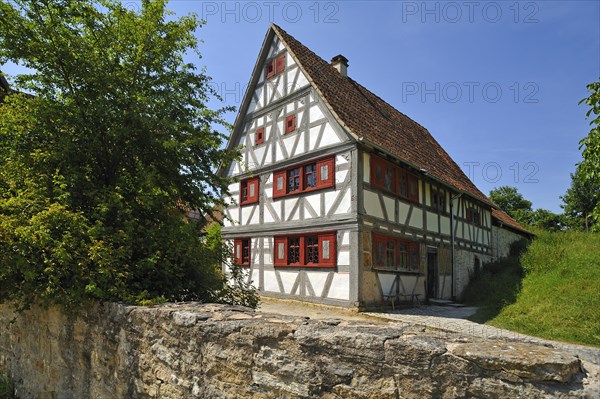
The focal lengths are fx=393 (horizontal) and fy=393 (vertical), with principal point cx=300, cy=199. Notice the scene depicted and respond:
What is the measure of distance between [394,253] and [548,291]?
471 centimetres

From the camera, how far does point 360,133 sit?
11.9 metres

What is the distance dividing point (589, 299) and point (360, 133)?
7.66m

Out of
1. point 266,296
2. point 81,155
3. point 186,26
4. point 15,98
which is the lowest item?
point 266,296

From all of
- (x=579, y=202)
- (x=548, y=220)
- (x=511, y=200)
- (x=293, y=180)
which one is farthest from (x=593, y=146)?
(x=511, y=200)

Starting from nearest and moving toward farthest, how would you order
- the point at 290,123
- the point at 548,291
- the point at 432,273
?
the point at 548,291 → the point at 290,123 → the point at 432,273

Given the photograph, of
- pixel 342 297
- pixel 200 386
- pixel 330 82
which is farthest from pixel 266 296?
pixel 200 386

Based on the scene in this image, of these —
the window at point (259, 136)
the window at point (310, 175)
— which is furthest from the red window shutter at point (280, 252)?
the window at point (259, 136)

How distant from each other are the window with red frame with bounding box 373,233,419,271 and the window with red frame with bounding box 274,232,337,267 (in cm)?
135

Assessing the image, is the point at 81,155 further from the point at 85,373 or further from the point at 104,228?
the point at 85,373

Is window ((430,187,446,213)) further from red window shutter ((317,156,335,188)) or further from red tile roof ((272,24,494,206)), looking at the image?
red window shutter ((317,156,335,188))

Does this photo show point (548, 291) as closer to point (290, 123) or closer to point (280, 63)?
point (290, 123)

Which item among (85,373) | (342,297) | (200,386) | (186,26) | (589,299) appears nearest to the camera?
(200,386)

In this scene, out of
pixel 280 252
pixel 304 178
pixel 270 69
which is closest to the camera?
pixel 304 178

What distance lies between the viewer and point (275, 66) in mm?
14695
